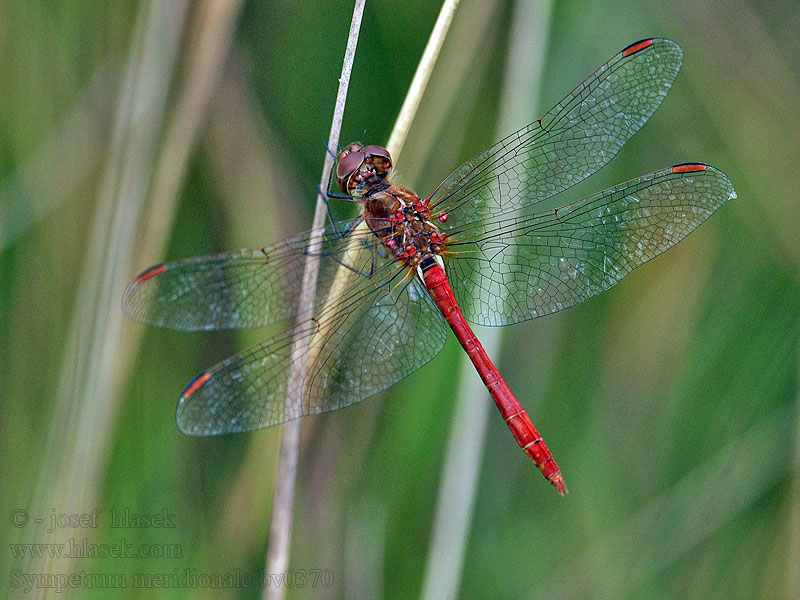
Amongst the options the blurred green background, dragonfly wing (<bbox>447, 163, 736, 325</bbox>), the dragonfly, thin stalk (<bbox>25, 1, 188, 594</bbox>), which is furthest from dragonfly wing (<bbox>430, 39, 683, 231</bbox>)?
thin stalk (<bbox>25, 1, 188, 594</bbox>)

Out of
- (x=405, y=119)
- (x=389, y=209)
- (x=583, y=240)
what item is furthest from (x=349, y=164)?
(x=583, y=240)

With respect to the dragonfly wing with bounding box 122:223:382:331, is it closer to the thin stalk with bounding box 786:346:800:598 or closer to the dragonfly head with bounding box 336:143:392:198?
the dragonfly head with bounding box 336:143:392:198

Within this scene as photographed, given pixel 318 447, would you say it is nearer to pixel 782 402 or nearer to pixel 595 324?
pixel 595 324

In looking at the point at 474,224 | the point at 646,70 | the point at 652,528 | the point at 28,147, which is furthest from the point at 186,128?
the point at 652,528

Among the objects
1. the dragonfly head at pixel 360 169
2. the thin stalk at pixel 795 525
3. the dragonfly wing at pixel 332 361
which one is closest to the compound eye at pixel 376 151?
the dragonfly head at pixel 360 169

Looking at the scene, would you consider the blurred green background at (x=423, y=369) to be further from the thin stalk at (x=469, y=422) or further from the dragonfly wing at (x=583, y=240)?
the dragonfly wing at (x=583, y=240)

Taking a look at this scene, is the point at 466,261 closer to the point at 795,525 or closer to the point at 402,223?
the point at 402,223
